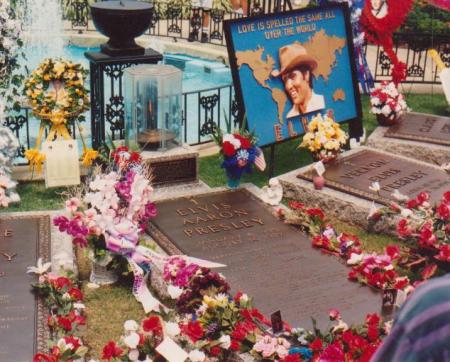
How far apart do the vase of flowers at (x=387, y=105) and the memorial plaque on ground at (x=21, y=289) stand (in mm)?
5101

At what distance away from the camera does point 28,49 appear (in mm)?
16766

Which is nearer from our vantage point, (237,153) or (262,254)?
(262,254)

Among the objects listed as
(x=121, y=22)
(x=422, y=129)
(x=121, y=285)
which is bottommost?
(x=121, y=285)

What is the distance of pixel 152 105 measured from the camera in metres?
7.64

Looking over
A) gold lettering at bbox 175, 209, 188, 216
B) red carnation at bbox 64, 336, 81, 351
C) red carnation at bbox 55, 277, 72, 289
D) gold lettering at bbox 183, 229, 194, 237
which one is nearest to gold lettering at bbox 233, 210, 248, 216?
gold lettering at bbox 175, 209, 188, 216

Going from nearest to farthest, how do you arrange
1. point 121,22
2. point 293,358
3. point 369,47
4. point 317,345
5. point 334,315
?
1. point 293,358
2. point 317,345
3. point 334,315
4. point 121,22
5. point 369,47

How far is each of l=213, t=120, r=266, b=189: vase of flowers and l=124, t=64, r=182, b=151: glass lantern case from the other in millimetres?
572

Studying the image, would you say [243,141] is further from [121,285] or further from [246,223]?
[121,285]

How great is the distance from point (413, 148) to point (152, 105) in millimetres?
3709

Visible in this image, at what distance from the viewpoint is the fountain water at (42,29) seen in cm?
1653

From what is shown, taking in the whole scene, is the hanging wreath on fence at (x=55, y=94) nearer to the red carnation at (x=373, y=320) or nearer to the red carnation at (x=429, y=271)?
the red carnation at (x=429, y=271)

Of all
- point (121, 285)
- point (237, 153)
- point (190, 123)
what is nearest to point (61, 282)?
point (121, 285)

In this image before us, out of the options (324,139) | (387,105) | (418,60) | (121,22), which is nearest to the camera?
(121,22)

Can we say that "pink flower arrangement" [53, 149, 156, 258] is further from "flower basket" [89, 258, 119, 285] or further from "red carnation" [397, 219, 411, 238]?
"red carnation" [397, 219, 411, 238]
